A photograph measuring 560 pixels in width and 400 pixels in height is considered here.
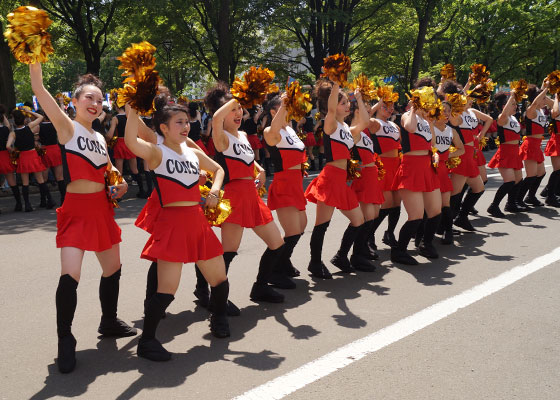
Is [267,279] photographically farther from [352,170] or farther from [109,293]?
[352,170]

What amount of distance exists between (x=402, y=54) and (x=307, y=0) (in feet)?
26.5

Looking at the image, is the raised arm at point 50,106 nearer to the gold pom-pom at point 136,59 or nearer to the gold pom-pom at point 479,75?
the gold pom-pom at point 136,59

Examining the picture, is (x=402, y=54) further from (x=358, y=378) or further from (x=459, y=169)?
(x=358, y=378)

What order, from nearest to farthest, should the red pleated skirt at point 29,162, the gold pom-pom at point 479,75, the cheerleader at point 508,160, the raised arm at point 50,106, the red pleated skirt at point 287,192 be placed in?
1. the raised arm at point 50,106
2. the red pleated skirt at point 287,192
3. the gold pom-pom at point 479,75
4. the cheerleader at point 508,160
5. the red pleated skirt at point 29,162

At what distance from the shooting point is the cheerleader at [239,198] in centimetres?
480

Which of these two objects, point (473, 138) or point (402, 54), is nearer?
point (473, 138)

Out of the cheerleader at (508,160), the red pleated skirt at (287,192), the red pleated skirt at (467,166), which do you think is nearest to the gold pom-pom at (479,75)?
the red pleated skirt at (467,166)

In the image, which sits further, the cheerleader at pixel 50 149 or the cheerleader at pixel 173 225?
the cheerleader at pixel 50 149

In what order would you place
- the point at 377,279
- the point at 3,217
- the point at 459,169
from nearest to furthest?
the point at 377,279 → the point at 459,169 → the point at 3,217

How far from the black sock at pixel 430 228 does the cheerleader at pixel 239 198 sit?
240 cm

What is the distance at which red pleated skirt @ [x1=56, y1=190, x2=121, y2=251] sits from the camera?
3816 millimetres

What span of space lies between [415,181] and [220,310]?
3.05m

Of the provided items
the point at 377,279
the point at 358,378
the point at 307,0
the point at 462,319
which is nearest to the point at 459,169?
the point at 377,279

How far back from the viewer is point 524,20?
27.3m
